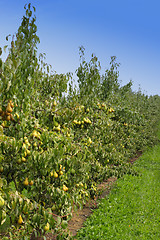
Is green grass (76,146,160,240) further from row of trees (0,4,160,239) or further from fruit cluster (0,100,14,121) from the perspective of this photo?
fruit cluster (0,100,14,121)

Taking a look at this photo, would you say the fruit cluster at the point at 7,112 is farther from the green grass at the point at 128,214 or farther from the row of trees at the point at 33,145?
the green grass at the point at 128,214

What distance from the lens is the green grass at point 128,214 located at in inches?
215

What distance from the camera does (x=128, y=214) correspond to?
6375 millimetres

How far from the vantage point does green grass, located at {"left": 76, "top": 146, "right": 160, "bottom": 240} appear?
5.47m

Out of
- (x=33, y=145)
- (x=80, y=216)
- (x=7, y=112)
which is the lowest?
(x=80, y=216)

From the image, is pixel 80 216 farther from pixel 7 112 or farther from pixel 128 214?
pixel 7 112

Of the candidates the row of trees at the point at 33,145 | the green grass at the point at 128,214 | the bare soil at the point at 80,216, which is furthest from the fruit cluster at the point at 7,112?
the green grass at the point at 128,214

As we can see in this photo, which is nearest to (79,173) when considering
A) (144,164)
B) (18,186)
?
(18,186)

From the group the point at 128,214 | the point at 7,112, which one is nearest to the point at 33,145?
the point at 7,112

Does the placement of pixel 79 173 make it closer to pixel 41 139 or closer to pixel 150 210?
pixel 41 139

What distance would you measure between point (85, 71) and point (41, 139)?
3.50m

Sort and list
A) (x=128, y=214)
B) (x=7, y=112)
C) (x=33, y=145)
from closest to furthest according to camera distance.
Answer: (x=7, y=112) → (x=33, y=145) → (x=128, y=214)

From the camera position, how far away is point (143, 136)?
611 inches

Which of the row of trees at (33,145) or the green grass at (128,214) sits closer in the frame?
the row of trees at (33,145)
